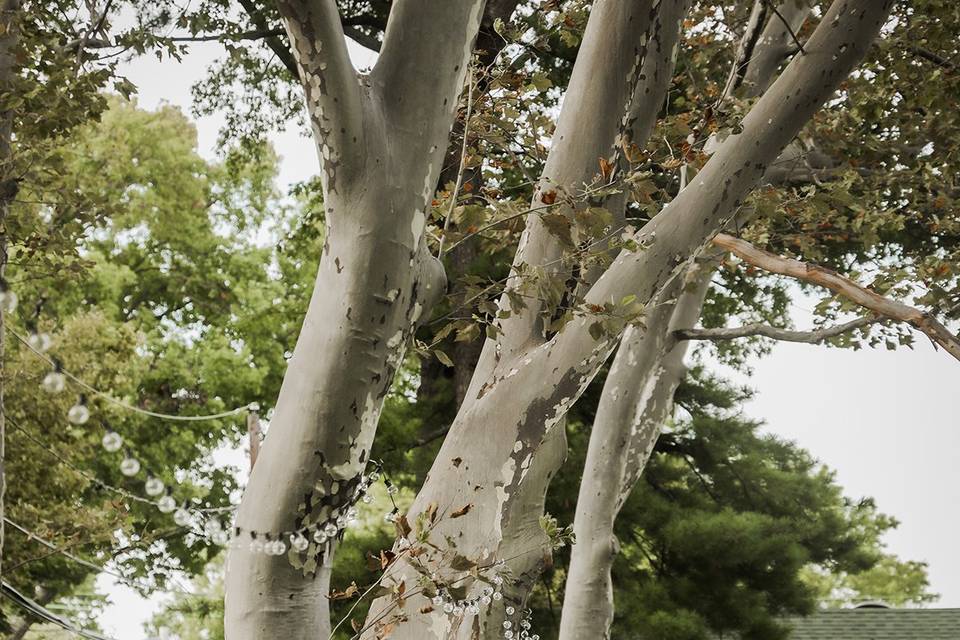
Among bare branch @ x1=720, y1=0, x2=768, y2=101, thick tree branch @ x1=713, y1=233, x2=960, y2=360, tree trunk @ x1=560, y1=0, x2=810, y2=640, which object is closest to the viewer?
bare branch @ x1=720, y1=0, x2=768, y2=101

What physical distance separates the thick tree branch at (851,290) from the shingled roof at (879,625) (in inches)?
342

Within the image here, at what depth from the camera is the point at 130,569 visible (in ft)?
36.5

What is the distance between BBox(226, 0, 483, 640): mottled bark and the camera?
279 cm

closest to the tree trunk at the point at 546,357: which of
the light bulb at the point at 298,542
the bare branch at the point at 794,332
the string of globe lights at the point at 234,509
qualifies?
the string of globe lights at the point at 234,509

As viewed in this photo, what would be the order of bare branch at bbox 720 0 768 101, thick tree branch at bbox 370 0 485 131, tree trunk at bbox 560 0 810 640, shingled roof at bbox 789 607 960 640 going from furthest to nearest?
shingled roof at bbox 789 607 960 640 → tree trunk at bbox 560 0 810 640 → bare branch at bbox 720 0 768 101 → thick tree branch at bbox 370 0 485 131

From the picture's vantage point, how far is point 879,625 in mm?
14375

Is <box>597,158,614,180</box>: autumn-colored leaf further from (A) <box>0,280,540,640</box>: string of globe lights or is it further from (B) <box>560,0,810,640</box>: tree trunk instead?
(B) <box>560,0,810,640</box>: tree trunk

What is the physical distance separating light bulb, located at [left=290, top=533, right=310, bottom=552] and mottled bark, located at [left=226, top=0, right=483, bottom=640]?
0.02 metres

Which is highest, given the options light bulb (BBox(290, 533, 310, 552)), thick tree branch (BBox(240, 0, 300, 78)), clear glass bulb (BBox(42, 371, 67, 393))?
thick tree branch (BBox(240, 0, 300, 78))

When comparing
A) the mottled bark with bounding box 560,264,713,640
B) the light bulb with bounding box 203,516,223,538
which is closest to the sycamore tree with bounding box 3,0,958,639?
the light bulb with bounding box 203,516,223,538

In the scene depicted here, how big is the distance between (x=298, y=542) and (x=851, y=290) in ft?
14.5

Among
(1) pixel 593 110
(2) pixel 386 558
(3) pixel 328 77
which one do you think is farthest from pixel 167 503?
(1) pixel 593 110

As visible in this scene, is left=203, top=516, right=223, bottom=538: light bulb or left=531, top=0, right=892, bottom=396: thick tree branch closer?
left=203, top=516, right=223, bottom=538: light bulb

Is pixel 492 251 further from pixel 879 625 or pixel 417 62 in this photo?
pixel 879 625
